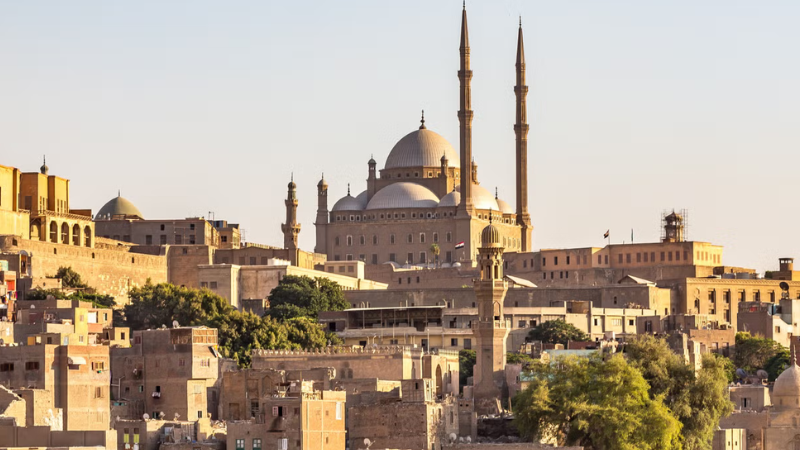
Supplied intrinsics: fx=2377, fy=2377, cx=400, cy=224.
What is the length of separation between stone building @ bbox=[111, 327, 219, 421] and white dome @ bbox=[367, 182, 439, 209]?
54.6 metres

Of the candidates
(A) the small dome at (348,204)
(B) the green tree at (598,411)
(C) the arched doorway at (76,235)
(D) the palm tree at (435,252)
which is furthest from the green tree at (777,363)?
(A) the small dome at (348,204)

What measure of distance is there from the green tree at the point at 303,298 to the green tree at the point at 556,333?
802cm

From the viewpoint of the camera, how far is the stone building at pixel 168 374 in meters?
60.7

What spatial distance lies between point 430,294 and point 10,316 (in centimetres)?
3082

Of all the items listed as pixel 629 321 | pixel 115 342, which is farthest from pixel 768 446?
pixel 629 321

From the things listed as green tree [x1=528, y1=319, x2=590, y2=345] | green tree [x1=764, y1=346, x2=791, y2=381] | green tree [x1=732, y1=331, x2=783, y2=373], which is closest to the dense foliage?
green tree [x1=528, y1=319, x2=590, y2=345]

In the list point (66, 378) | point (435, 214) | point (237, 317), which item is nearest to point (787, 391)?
point (237, 317)

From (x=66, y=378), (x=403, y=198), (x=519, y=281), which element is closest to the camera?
Result: (x=66, y=378)

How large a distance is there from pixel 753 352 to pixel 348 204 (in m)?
37.8

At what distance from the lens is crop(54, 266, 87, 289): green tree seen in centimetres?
8681

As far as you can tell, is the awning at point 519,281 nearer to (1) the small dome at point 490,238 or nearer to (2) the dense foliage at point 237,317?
(2) the dense foliage at point 237,317

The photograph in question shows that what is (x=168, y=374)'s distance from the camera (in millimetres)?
61656

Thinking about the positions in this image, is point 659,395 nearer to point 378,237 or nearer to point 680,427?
point 680,427

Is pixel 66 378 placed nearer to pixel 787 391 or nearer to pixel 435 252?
pixel 787 391
